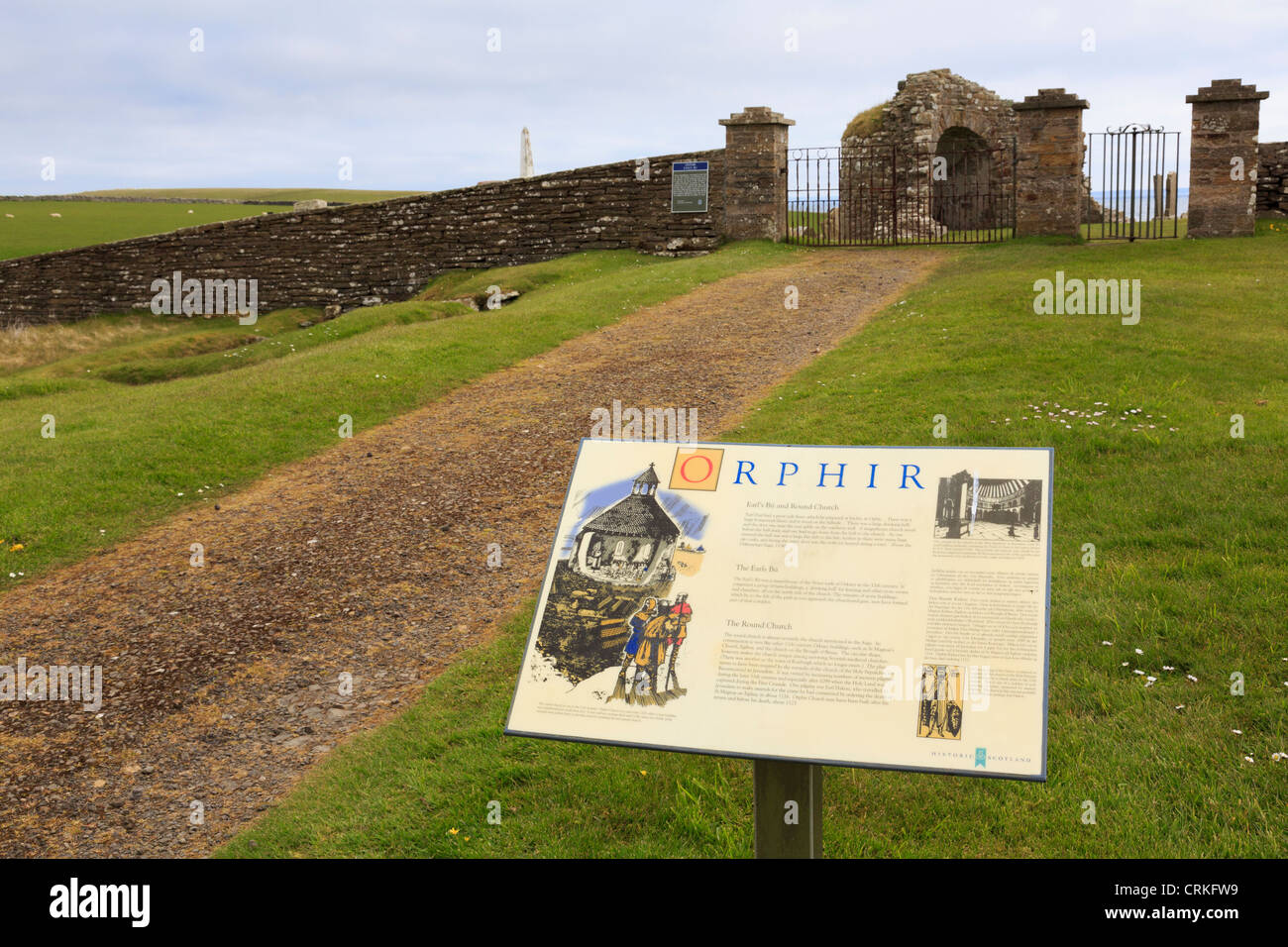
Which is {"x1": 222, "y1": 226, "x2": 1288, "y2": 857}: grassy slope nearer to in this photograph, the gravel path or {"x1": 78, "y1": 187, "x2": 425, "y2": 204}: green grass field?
the gravel path

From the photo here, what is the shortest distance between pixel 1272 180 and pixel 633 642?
A: 19688 millimetres

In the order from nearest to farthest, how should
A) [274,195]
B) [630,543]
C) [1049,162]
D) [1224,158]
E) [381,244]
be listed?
[630,543], [1224,158], [1049,162], [381,244], [274,195]

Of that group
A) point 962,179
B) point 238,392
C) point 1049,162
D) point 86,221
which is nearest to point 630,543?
point 238,392

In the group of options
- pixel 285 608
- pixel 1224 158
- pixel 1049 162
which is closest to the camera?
pixel 285 608

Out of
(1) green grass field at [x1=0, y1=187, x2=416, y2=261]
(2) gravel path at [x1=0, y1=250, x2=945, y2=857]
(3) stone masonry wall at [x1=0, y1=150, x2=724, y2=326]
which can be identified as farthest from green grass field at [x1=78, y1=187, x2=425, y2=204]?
(2) gravel path at [x1=0, y1=250, x2=945, y2=857]

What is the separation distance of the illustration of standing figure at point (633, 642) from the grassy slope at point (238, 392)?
20.0 feet

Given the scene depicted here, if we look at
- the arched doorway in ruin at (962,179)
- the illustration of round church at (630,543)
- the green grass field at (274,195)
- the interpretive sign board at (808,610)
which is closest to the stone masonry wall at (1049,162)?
the arched doorway in ruin at (962,179)

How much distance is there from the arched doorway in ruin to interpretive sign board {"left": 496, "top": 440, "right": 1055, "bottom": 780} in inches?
960

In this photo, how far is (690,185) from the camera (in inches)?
792

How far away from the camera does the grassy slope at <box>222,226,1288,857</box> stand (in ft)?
12.5

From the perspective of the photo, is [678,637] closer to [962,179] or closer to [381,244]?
[381,244]

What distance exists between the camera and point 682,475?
349 cm

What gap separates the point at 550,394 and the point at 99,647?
5773mm
